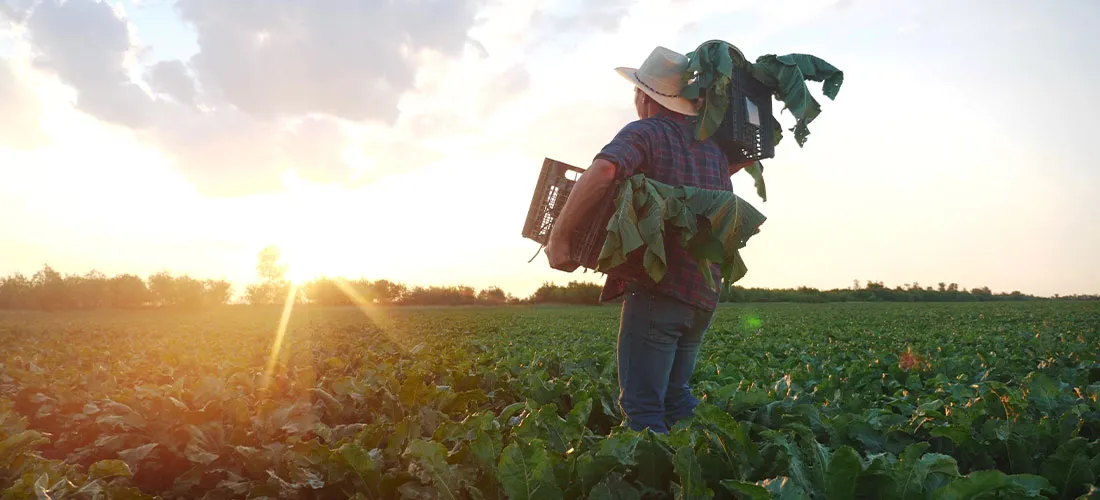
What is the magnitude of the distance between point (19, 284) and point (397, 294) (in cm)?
3268

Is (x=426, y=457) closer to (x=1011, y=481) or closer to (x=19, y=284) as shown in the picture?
(x=1011, y=481)

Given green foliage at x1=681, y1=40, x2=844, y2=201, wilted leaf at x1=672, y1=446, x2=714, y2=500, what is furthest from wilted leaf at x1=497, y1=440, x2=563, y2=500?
green foliage at x1=681, y1=40, x2=844, y2=201

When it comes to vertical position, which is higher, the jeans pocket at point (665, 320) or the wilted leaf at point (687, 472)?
the jeans pocket at point (665, 320)

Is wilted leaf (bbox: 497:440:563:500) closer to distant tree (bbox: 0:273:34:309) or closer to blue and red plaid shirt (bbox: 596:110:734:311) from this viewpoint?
blue and red plaid shirt (bbox: 596:110:734:311)

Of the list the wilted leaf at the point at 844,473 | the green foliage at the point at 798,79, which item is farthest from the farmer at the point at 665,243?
the wilted leaf at the point at 844,473

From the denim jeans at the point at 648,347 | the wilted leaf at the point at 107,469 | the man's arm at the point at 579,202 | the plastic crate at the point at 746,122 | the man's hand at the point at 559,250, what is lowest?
the wilted leaf at the point at 107,469

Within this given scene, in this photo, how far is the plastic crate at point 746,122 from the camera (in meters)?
3.34

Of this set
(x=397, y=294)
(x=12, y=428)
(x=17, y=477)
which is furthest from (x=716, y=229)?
(x=397, y=294)

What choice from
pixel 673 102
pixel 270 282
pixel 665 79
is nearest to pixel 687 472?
pixel 673 102

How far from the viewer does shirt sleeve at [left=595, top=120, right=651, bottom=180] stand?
2933 millimetres

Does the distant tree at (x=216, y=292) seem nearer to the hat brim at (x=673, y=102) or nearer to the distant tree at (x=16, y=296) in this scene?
the distant tree at (x=16, y=296)

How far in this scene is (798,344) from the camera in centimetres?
1084

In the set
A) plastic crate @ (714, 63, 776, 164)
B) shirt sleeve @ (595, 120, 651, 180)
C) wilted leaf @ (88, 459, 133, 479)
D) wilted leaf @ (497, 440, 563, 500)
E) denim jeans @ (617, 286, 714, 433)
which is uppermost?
plastic crate @ (714, 63, 776, 164)

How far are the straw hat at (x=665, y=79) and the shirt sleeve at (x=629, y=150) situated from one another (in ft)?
0.76
